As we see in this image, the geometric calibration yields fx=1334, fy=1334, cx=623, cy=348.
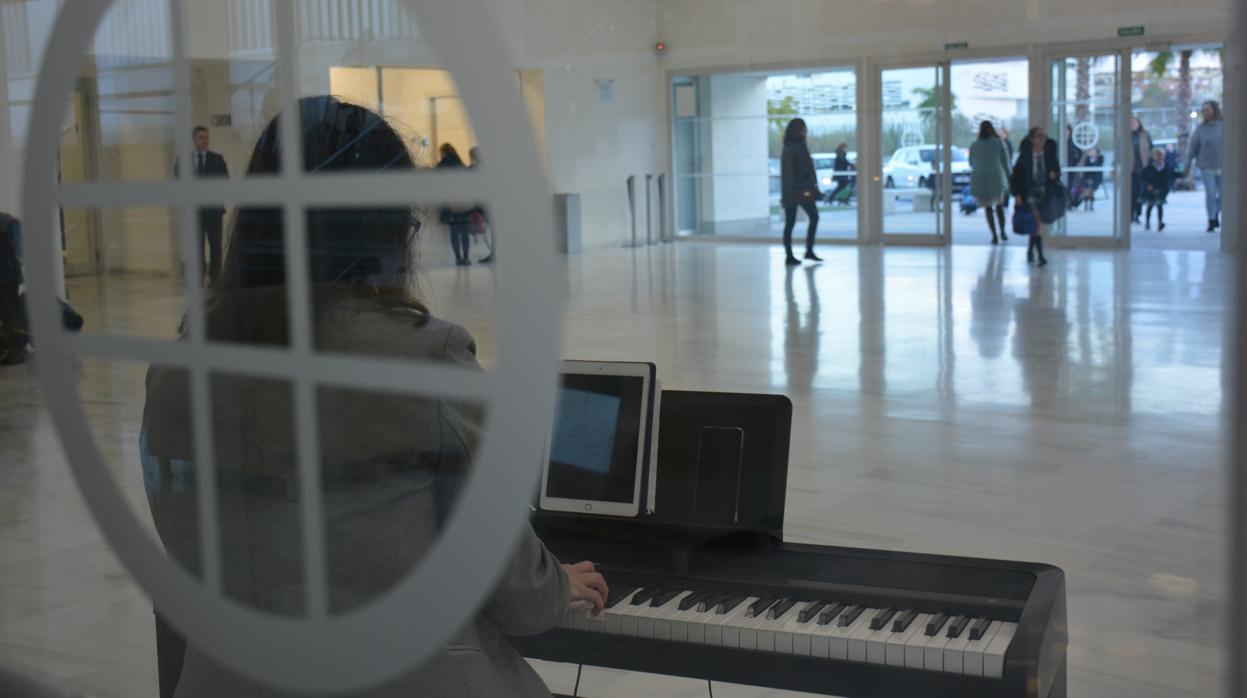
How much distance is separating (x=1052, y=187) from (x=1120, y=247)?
24.1 inches

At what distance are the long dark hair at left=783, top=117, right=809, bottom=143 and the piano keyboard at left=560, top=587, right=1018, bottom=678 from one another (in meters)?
3.05

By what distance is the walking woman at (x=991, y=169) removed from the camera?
4.93 metres

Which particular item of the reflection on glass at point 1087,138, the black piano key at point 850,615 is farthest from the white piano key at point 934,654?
the reflection on glass at point 1087,138

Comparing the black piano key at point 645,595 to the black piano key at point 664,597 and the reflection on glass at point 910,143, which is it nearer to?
the black piano key at point 664,597

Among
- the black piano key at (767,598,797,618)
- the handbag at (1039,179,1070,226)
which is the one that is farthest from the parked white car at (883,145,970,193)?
the black piano key at (767,598,797,618)

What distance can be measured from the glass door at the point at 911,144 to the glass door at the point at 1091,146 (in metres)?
0.46

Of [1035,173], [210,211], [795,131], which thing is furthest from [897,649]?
[1035,173]

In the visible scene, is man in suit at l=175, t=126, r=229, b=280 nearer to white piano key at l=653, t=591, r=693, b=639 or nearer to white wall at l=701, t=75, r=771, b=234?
white piano key at l=653, t=591, r=693, b=639

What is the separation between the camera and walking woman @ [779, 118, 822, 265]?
15.2ft

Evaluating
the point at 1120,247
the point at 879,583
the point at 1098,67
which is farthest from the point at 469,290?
the point at 1120,247

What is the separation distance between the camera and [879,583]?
82.6 inches

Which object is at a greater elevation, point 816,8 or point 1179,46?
point 816,8

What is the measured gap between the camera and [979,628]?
1897 mm

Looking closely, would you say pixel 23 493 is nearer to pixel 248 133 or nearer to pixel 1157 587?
pixel 248 133
